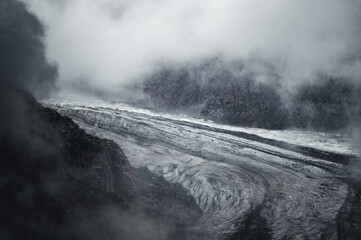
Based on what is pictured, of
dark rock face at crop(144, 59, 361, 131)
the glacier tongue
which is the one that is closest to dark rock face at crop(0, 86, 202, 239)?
the glacier tongue

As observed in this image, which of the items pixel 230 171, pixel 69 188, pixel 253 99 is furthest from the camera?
pixel 253 99

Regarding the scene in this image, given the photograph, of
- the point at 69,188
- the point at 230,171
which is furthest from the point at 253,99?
the point at 69,188

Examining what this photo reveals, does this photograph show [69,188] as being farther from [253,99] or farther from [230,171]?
[253,99]

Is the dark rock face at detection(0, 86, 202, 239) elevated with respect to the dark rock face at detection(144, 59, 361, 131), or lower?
lower

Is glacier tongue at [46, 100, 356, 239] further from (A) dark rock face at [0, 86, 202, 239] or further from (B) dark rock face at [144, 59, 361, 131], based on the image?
(B) dark rock face at [144, 59, 361, 131]

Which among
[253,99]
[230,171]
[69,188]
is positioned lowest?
[69,188]

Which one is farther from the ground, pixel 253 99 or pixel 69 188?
pixel 253 99

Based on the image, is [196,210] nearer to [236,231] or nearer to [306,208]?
[236,231]
